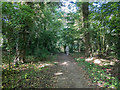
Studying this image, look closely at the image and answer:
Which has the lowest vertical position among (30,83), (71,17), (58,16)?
(30,83)

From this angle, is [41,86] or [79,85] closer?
[41,86]

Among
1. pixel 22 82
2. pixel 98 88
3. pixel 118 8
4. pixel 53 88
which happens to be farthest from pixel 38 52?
pixel 118 8

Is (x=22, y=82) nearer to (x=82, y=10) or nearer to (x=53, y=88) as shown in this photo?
(x=53, y=88)

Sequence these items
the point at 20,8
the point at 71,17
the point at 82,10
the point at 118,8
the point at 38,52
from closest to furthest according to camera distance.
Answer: the point at 118,8 < the point at 20,8 < the point at 38,52 < the point at 82,10 < the point at 71,17

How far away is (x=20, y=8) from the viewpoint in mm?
4359

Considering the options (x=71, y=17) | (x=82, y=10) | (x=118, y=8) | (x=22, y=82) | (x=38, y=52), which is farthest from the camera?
(x=71, y=17)

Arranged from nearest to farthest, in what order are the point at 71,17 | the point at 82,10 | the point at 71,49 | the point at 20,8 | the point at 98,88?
the point at 98,88, the point at 20,8, the point at 82,10, the point at 71,17, the point at 71,49

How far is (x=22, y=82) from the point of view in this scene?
12.3 feet

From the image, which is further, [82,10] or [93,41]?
[93,41]

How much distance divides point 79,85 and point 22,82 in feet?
9.37

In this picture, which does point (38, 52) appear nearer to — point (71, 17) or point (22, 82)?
point (22, 82)

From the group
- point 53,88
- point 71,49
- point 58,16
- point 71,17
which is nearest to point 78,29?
point 71,17

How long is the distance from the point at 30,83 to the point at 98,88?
3.24 metres

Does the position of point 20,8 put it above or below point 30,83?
above
